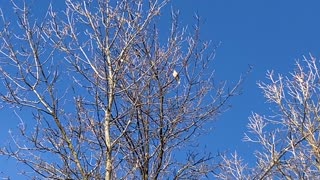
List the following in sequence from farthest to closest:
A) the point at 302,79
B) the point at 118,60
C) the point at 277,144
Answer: the point at 302,79, the point at 277,144, the point at 118,60

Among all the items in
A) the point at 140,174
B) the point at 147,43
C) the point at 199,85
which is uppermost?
the point at 147,43

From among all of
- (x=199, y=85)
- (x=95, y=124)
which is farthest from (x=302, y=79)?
(x=95, y=124)

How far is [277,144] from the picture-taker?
7883 millimetres

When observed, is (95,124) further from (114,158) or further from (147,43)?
(147,43)

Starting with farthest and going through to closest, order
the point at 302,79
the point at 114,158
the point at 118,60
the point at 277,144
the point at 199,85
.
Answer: the point at 302,79 → the point at 277,144 → the point at 199,85 → the point at 118,60 → the point at 114,158

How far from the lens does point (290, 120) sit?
8289 mm

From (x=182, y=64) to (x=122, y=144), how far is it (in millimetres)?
1225

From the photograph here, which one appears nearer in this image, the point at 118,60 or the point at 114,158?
the point at 114,158

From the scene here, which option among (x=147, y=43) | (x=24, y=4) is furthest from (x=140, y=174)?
(x=24, y=4)

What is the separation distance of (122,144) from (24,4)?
6.58 ft

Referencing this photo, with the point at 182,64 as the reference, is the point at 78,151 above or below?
below

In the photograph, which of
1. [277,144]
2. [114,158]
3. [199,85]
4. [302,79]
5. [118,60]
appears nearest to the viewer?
[114,158]

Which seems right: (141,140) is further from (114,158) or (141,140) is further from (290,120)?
(290,120)

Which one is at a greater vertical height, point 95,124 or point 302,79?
point 302,79
